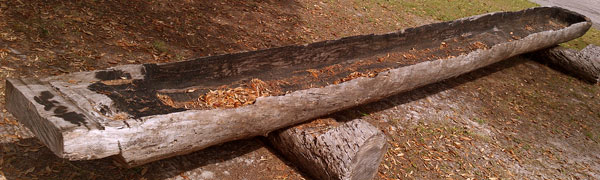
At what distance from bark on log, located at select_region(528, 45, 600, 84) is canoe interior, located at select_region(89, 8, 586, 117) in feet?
3.05

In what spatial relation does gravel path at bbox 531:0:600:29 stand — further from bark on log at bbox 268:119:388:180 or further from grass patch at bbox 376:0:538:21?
bark on log at bbox 268:119:388:180

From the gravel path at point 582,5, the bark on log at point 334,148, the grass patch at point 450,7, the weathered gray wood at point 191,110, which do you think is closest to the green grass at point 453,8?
the grass patch at point 450,7

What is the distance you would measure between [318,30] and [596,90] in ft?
17.4

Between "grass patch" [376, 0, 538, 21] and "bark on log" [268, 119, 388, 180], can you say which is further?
"grass patch" [376, 0, 538, 21]

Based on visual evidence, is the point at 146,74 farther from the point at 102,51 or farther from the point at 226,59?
the point at 102,51

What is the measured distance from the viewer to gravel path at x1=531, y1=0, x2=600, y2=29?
1315 centimetres

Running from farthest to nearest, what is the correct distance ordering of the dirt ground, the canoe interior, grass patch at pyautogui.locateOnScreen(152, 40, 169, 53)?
grass patch at pyautogui.locateOnScreen(152, 40, 169, 53) < the dirt ground < the canoe interior

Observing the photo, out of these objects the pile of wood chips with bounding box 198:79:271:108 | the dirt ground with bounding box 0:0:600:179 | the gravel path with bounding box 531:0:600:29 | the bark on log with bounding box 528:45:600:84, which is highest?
the pile of wood chips with bounding box 198:79:271:108

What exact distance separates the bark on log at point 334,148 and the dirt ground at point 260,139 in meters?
0.23

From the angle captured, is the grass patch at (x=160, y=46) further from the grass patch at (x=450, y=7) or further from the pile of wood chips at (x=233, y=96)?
the grass patch at (x=450, y=7)

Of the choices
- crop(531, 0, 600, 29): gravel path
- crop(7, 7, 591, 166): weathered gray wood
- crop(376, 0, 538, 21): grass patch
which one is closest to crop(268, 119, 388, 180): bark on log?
crop(7, 7, 591, 166): weathered gray wood

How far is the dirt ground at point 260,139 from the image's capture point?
12.5ft

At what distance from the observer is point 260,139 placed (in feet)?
14.4

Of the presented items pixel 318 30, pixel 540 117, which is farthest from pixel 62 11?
pixel 540 117
